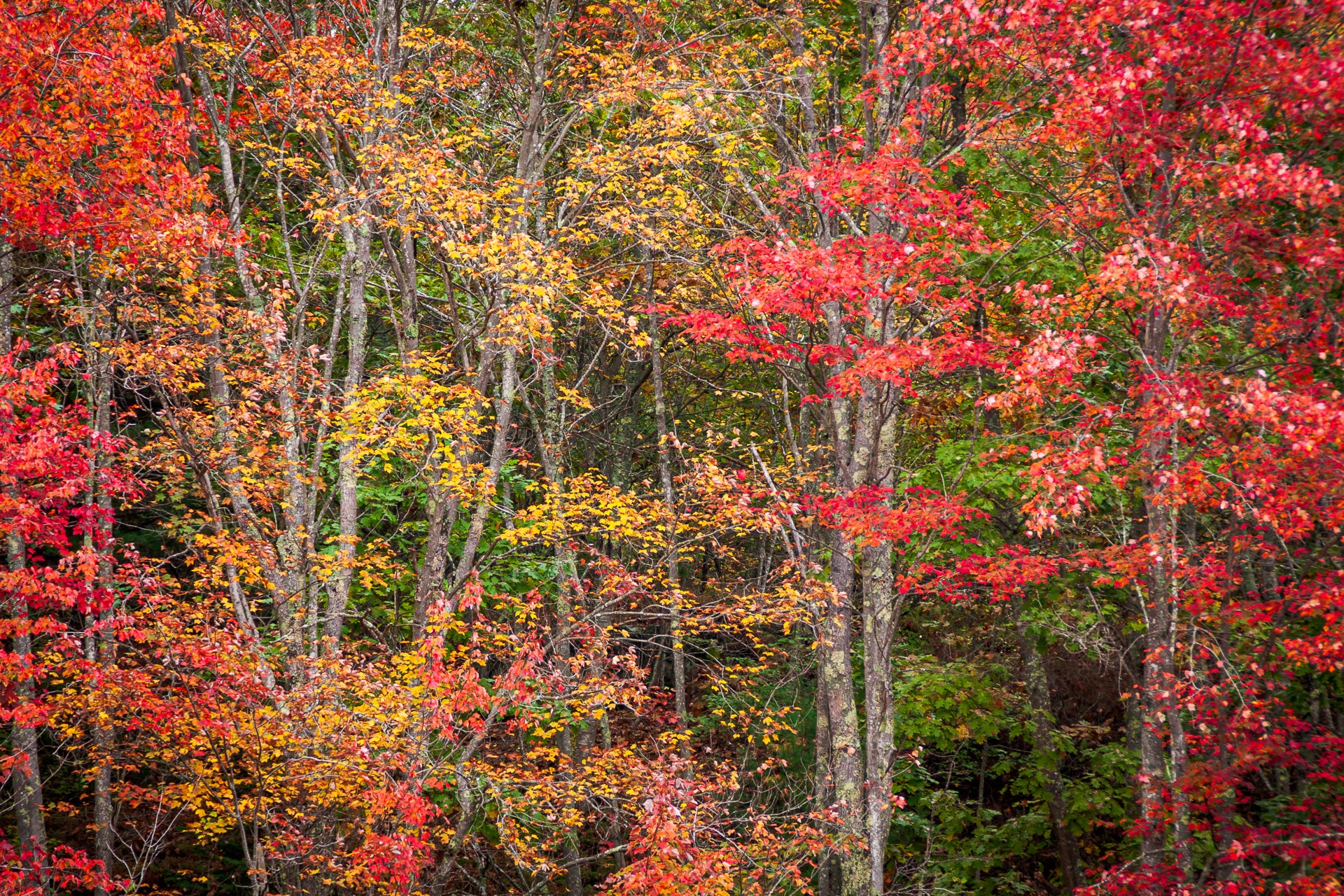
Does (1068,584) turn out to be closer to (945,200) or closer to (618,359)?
(945,200)

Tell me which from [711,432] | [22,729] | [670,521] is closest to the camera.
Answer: [22,729]

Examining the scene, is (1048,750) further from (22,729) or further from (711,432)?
(22,729)

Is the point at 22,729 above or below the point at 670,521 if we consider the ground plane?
below

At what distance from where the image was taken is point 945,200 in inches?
348

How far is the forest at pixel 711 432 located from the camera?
7.73 m

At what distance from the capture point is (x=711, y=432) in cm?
1293

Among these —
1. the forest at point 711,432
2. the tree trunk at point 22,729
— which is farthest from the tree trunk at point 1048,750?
the tree trunk at point 22,729

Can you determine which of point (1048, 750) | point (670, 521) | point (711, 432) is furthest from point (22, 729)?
point (1048, 750)

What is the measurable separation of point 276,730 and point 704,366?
41.3 ft

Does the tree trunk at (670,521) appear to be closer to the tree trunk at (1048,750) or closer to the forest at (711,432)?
the forest at (711,432)

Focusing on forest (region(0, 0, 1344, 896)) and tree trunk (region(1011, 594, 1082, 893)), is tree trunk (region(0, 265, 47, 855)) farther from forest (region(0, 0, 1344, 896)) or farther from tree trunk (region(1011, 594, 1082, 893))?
tree trunk (region(1011, 594, 1082, 893))

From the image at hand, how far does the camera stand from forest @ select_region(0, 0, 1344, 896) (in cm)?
773

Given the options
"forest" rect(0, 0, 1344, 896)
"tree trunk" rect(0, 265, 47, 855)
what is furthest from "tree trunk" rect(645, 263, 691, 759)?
"tree trunk" rect(0, 265, 47, 855)

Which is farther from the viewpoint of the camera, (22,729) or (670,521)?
(670,521)
